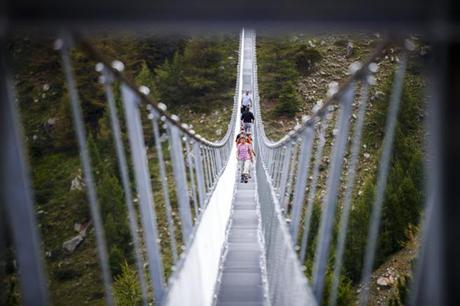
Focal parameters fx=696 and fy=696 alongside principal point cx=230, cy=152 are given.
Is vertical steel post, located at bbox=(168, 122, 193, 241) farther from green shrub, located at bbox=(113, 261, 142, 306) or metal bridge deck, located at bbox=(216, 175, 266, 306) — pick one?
green shrub, located at bbox=(113, 261, 142, 306)

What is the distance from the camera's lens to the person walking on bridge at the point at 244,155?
9.99m

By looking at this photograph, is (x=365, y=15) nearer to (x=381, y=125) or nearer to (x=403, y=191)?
(x=403, y=191)

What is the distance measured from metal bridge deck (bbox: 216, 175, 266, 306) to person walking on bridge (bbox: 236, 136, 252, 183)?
1477 millimetres

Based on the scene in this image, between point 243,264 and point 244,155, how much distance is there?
4060 millimetres

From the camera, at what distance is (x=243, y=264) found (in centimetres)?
607

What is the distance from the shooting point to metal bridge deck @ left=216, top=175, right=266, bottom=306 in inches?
206

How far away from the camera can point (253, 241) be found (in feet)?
22.5

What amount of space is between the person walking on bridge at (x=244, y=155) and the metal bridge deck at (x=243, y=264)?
1.48 meters

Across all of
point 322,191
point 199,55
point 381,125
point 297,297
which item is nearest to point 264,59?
point 199,55

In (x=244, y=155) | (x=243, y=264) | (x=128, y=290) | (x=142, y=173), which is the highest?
(x=142, y=173)

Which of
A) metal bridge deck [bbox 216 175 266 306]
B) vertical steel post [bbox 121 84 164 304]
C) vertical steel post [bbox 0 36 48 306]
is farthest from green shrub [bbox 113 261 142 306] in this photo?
vertical steel post [bbox 0 36 48 306]

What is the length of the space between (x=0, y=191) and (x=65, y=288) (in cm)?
2964

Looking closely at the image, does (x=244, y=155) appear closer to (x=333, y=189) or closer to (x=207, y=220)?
(x=207, y=220)

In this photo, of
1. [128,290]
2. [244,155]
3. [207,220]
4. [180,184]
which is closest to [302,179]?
[180,184]
